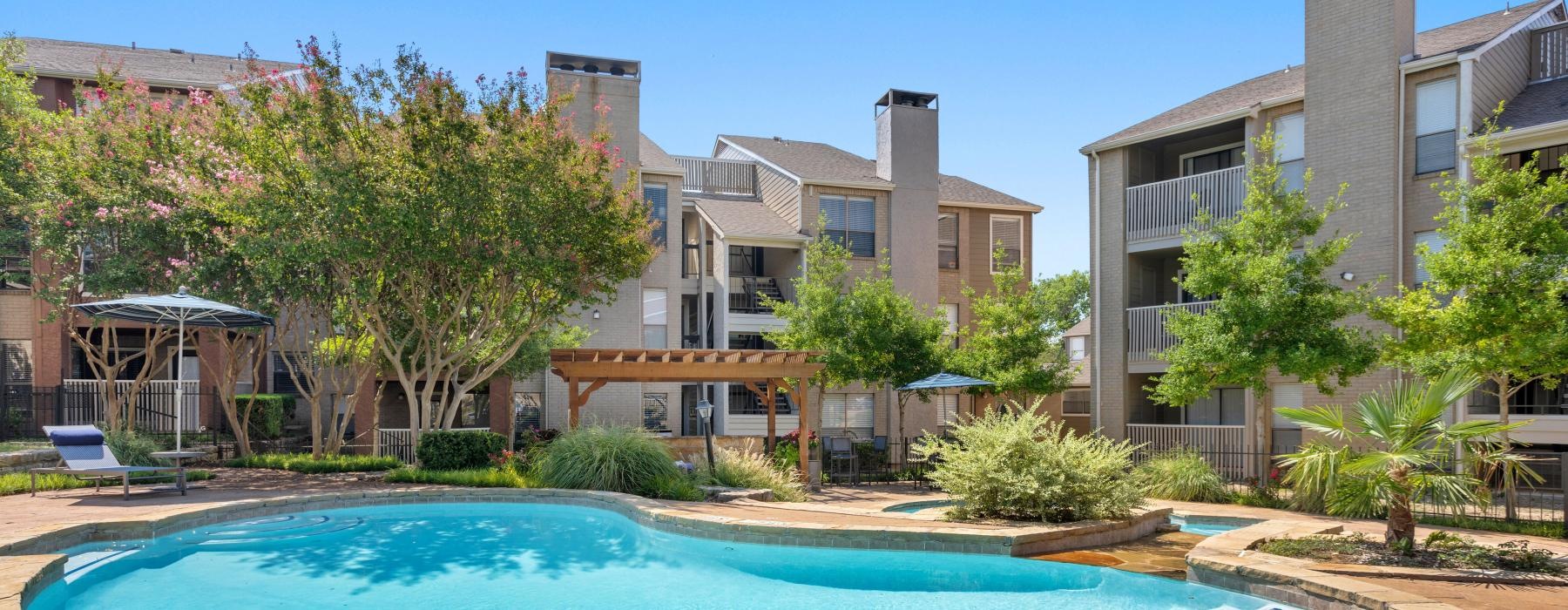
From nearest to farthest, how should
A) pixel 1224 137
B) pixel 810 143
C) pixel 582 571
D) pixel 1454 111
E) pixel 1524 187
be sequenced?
1. pixel 582 571
2. pixel 1524 187
3. pixel 1454 111
4. pixel 1224 137
5. pixel 810 143

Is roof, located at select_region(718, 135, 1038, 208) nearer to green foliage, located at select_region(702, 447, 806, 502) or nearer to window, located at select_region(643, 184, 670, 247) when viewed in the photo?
window, located at select_region(643, 184, 670, 247)

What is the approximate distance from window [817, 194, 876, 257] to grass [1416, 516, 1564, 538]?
17.3 meters

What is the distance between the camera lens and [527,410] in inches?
1057

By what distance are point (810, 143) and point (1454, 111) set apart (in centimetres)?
1984

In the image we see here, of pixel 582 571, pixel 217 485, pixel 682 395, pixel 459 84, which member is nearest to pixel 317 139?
pixel 459 84

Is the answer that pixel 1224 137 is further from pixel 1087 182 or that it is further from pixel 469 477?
pixel 469 477

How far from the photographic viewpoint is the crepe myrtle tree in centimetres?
1538

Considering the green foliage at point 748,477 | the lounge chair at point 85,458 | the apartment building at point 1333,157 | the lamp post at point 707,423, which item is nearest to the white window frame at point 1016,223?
the apartment building at point 1333,157

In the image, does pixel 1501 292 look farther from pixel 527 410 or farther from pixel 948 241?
pixel 527 410

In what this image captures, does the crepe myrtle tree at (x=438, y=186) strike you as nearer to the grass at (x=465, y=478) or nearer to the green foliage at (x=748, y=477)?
the grass at (x=465, y=478)

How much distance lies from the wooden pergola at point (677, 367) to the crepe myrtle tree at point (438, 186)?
4.07 ft

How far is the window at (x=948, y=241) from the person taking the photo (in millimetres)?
31016

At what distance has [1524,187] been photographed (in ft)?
44.4

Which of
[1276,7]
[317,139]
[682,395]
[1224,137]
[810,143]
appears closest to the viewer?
[317,139]
